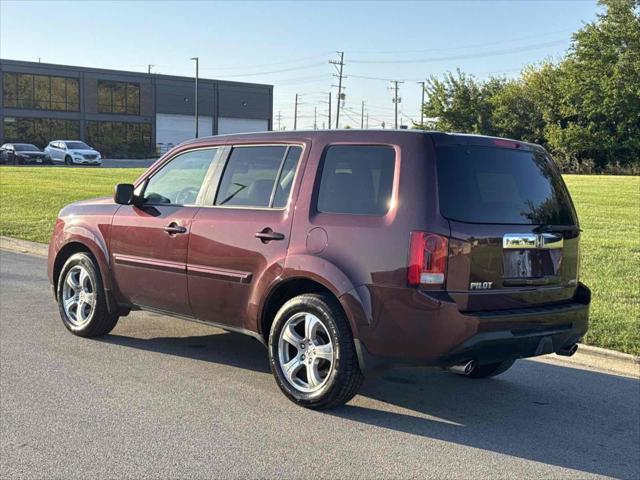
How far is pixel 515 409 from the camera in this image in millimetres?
5316

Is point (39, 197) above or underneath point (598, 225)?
underneath

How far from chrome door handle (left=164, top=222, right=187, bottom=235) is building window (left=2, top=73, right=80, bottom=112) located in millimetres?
60761

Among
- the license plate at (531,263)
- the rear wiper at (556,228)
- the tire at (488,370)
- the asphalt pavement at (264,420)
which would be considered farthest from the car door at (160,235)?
the rear wiper at (556,228)

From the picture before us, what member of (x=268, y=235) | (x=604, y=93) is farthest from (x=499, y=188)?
(x=604, y=93)

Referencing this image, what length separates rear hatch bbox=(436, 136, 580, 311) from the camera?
4.53 meters

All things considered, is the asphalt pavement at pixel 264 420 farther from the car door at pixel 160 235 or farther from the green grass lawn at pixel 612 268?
the green grass lawn at pixel 612 268

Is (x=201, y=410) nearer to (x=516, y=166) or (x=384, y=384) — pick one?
(x=384, y=384)

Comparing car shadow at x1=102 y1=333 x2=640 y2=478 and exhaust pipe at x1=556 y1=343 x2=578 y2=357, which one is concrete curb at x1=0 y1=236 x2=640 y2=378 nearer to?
car shadow at x1=102 y1=333 x2=640 y2=478

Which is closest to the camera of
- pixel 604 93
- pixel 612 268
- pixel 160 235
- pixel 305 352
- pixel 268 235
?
pixel 305 352

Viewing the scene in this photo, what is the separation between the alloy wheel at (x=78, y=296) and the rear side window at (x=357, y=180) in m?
2.78

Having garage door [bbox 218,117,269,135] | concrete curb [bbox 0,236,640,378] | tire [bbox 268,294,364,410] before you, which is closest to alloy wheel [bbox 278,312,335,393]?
tire [bbox 268,294,364,410]

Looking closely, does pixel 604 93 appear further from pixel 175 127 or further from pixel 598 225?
pixel 175 127

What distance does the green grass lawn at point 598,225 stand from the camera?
7414 millimetres

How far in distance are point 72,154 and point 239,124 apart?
31040 mm
